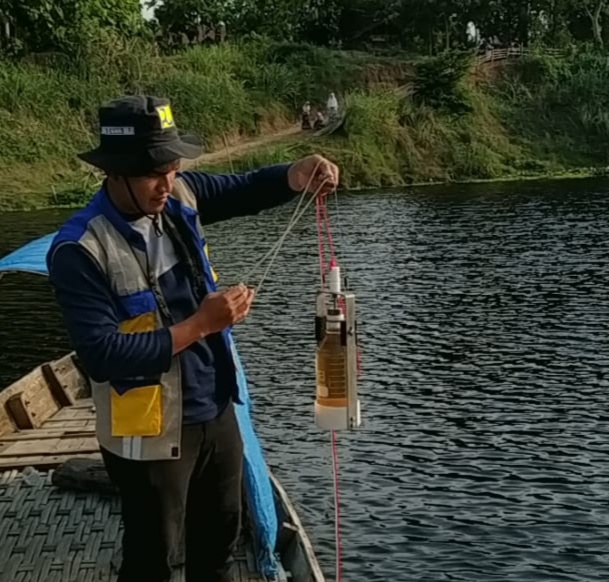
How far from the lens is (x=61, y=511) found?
913cm

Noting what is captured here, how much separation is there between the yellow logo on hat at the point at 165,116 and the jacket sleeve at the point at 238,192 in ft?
1.87

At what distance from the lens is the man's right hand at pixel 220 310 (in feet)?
14.7

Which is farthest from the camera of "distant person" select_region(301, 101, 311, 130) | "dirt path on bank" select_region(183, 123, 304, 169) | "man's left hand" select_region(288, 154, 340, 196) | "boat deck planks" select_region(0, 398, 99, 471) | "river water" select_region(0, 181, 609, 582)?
"distant person" select_region(301, 101, 311, 130)

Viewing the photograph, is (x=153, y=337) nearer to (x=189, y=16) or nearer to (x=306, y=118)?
(x=306, y=118)

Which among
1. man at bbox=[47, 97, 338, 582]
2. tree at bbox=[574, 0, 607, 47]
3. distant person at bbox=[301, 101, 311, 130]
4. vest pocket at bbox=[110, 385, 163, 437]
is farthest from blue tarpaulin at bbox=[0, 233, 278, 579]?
tree at bbox=[574, 0, 607, 47]

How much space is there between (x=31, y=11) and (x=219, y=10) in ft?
59.5

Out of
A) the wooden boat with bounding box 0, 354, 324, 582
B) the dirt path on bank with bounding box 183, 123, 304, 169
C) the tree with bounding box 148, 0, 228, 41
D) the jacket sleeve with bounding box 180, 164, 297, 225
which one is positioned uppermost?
the tree with bounding box 148, 0, 228, 41

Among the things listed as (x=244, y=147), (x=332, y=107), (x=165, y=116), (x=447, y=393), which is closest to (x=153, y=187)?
(x=165, y=116)

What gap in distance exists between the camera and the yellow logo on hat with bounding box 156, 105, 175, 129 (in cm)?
466

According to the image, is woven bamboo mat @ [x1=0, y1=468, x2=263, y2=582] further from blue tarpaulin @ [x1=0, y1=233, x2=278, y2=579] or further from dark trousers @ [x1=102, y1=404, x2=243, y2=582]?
dark trousers @ [x1=102, y1=404, x2=243, y2=582]

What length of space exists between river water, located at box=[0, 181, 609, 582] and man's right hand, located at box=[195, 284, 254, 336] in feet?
21.0

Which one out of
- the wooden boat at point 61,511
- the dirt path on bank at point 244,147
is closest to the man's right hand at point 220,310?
the wooden boat at point 61,511

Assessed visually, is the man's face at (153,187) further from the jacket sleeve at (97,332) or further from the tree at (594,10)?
the tree at (594,10)

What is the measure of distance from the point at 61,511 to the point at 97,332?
507cm
